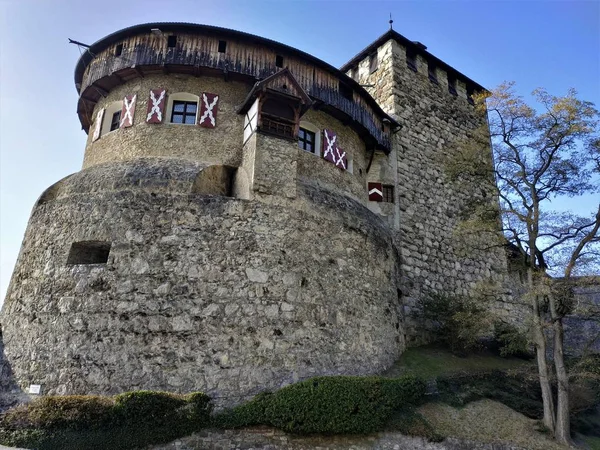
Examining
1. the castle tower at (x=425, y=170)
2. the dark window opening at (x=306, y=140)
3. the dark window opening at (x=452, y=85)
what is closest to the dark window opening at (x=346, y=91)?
the dark window opening at (x=306, y=140)

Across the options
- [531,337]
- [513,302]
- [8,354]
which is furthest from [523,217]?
[8,354]

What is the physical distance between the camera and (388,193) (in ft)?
61.1

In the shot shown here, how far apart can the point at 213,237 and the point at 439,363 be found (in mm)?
8221

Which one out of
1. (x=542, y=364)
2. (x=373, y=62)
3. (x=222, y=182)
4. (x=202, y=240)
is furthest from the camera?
(x=373, y=62)

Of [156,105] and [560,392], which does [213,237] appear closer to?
[156,105]

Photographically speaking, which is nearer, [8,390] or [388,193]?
[8,390]

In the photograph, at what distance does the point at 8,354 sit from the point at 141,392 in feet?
14.2

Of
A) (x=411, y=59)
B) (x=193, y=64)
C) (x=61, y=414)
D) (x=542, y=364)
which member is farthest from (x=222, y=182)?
(x=411, y=59)

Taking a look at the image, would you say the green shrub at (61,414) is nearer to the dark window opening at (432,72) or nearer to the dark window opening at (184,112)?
the dark window opening at (184,112)

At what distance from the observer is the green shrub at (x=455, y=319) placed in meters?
15.3

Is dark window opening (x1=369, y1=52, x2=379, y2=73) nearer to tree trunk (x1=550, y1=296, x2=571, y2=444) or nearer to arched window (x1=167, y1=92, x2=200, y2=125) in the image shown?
arched window (x1=167, y1=92, x2=200, y2=125)

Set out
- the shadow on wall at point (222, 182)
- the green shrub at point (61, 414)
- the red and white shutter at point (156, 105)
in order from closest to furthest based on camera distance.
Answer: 1. the green shrub at point (61, 414)
2. the shadow on wall at point (222, 182)
3. the red and white shutter at point (156, 105)

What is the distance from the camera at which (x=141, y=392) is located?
31.8ft

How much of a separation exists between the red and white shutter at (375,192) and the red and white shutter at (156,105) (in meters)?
7.97
